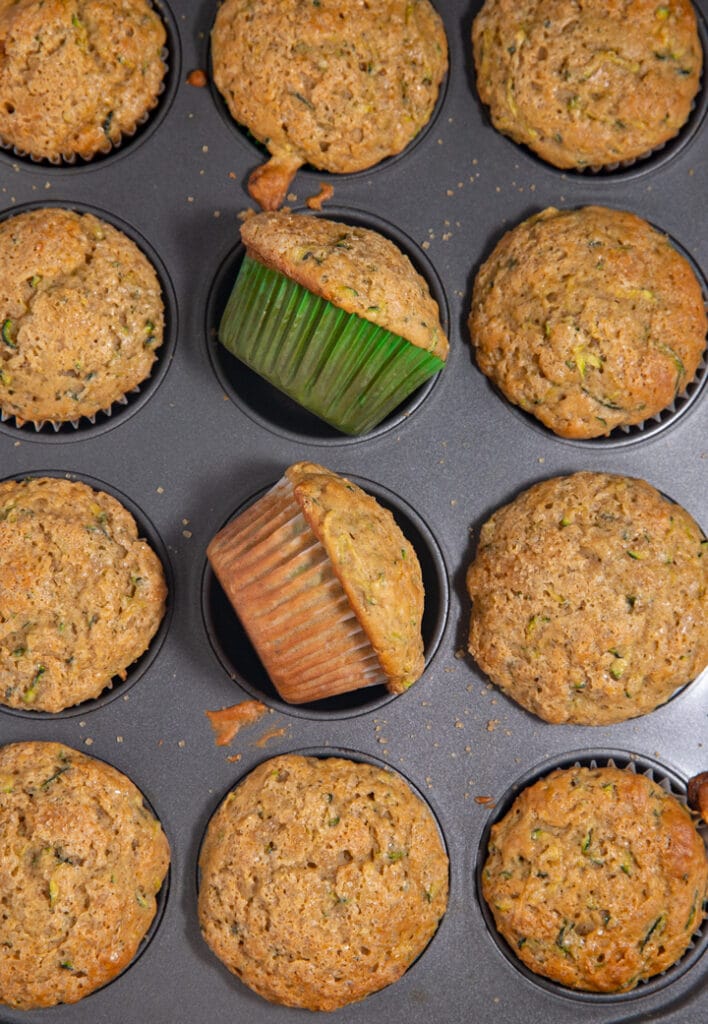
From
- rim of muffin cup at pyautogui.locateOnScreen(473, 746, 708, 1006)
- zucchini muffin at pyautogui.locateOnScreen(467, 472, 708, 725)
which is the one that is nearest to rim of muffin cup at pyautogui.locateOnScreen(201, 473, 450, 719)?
zucchini muffin at pyautogui.locateOnScreen(467, 472, 708, 725)

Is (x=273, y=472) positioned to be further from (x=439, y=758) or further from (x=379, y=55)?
(x=379, y=55)

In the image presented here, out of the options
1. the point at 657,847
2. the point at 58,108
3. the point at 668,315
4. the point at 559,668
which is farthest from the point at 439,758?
the point at 58,108

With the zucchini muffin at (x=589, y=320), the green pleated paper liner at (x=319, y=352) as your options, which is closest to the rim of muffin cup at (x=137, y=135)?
the green pleated paper liner at (x=319, y=352)

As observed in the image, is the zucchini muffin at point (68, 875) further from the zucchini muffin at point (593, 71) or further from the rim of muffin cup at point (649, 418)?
the zucchini muffin at point (593, 71)

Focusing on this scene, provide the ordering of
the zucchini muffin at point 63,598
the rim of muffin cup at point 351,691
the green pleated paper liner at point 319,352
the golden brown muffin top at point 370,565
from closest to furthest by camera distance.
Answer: the golden brown muffin top at point 370,565, the green pleated paper liner at point 319,352, the zucchini muffin at point 63,598, the rim of muffin cup at point 351,691

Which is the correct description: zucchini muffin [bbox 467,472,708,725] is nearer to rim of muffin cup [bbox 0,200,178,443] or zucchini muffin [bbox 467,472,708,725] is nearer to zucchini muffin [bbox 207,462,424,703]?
zucchini muffin [bbox 207,462,424,703]

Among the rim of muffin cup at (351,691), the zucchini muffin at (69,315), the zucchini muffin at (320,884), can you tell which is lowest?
the zucchini muffin at (320,884)
